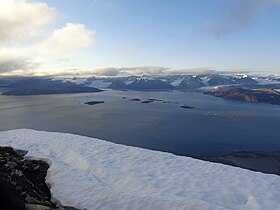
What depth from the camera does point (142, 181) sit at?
10.5 m

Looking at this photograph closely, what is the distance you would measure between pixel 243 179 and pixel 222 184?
1134mm

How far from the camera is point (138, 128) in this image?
235ft

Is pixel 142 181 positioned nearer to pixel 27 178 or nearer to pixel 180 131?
pixel 27 178

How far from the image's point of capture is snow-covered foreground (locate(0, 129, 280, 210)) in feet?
27.9

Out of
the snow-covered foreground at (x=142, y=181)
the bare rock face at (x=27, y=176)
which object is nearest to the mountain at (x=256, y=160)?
the snow-covered foreground at (x=142, y=181)

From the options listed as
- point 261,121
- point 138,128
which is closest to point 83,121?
point 138,128

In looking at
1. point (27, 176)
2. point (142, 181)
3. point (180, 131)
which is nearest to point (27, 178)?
point (27, 176)

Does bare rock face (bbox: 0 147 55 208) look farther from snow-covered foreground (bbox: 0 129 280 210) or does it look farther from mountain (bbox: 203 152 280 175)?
mountain (bbox: 203 152 280 175)

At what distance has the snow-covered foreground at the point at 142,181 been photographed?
8500mm

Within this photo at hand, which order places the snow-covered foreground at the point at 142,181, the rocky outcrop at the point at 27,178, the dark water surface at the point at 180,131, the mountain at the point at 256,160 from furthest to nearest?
the dark water surface at the point at 180,131 < the mountain at the point at 256,160 < the snow-covered foreground at the point at 142,181 < the rocky outcrop at the point at 27,178

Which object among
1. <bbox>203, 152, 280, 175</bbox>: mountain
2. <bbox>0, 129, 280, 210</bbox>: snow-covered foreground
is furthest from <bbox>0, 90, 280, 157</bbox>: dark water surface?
<bbox>0, 129, 280, 210</bbox>: snow-covered foreground

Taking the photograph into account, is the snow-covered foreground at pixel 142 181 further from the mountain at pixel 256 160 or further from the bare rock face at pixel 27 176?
the mountain at pixel 256 160

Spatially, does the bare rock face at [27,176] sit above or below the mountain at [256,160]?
above

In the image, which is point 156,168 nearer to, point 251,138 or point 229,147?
point 229,147
